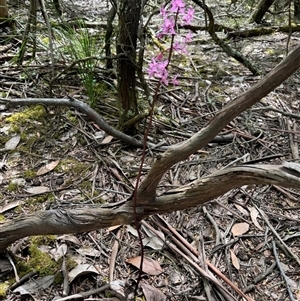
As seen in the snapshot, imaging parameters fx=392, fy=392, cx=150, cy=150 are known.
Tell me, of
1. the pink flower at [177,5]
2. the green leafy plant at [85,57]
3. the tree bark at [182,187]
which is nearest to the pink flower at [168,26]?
the pink flower at [177,5]

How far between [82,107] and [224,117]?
1.03m

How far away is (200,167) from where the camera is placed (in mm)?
2080

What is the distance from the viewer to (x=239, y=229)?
1.76m

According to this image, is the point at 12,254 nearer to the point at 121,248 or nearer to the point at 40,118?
the point at 121,248

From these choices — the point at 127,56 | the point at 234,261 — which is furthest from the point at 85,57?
the point at 234,261

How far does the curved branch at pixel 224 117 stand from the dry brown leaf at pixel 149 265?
294mm

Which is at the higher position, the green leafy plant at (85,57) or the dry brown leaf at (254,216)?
the green leafy plant at (85,57)

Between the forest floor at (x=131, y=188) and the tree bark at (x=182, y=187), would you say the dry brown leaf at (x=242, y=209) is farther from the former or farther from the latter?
the tree bark at (x=182, y=187)

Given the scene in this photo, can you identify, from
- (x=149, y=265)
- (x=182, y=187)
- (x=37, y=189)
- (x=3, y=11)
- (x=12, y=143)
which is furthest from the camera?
(x=3, y=11)

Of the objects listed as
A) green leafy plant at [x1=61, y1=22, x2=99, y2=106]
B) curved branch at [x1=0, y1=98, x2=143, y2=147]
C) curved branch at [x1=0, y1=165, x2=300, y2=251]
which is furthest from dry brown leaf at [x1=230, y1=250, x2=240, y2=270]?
green leafy plant at [x1=61, y1=22, x2=99, y2=106]

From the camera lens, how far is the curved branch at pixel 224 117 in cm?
112

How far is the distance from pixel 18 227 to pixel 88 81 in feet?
3.58

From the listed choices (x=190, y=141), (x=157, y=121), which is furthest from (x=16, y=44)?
(x=190, y=141)

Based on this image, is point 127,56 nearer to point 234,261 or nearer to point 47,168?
point 47,168
